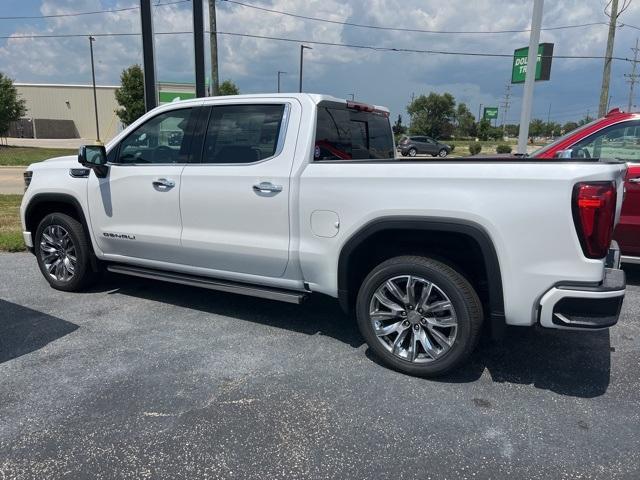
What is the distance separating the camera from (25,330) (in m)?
4.43

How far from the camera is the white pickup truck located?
10.2ft

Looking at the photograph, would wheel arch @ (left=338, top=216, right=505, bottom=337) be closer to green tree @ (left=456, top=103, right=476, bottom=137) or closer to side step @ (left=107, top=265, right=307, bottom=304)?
side step @ (left=107, top=265, right=307, bottom=304)

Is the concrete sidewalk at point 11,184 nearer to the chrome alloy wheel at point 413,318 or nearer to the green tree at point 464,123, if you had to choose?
the chrome alloy wheel at point 413,318

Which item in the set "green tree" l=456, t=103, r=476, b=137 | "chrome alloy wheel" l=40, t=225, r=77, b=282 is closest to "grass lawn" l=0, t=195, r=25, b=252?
"chrome alloy wheel" l=40, t=225, r=77, b=282

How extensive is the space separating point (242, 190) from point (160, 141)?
3.78ft

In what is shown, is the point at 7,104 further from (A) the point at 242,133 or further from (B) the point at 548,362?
(B) the point at 548,362

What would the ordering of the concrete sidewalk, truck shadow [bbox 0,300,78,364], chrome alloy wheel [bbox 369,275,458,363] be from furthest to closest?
the concrete sidewalk
truck shadow [bbox 0,300,78,364]
chrome alloy wheel [bbox 369,275,458,363]

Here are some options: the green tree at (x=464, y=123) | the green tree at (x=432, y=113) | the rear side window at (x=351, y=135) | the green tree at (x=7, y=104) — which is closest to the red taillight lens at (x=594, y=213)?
the rear side window at (x=351, y=135)

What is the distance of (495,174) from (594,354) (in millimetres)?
1871

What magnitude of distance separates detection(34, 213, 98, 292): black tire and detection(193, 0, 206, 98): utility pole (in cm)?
680

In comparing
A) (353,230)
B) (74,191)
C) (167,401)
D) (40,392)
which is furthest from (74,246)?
(353,230)

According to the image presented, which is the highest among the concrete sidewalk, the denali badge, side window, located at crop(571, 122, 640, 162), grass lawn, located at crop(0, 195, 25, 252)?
side window, located at crop(571, 122, 640, 162)

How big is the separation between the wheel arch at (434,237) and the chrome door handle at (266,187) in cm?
68

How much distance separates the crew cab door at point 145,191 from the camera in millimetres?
4566
